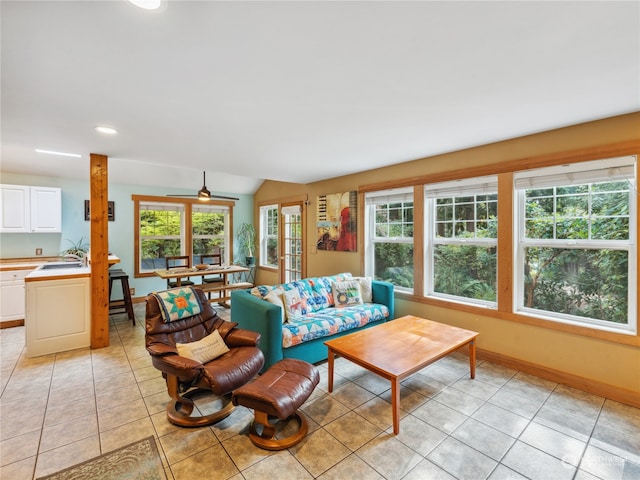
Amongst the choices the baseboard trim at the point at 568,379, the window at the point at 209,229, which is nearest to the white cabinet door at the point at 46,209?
the window at the point at 209,229

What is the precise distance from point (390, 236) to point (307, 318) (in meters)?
1.85

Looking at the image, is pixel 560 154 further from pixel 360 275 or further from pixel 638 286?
pixel 360 275

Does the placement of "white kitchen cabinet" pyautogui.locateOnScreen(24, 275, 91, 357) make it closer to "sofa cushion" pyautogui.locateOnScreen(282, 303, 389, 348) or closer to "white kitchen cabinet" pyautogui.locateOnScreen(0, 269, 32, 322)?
"white kitchen cabinet" pyautogui.locateOnScreen(0, 269, 32, 322)

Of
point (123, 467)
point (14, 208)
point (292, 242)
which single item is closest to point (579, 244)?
point (123, 467)

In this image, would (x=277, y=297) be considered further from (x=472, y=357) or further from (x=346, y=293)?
(x=472, y=357)

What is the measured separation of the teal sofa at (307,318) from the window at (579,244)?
1.57 meters

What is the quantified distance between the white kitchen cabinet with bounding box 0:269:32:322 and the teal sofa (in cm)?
350

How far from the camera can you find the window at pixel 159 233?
580cm

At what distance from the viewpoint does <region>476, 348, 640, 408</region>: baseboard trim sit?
240 centimetres

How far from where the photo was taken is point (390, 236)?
4.30 m

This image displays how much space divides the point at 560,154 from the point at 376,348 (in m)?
2.46

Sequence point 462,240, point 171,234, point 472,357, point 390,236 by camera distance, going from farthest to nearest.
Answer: point 171,234 → point 390,236 → point 462,240 → point 472,357

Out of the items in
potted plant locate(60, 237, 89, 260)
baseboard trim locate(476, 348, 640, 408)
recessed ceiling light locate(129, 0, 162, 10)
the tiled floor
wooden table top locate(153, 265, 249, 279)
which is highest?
recessed ceiling light locate(129, 0, 162, 10)

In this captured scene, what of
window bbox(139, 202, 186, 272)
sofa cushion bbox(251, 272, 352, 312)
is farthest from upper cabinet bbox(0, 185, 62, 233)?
sofa cushion bbox(251, 272, 352, 312)
